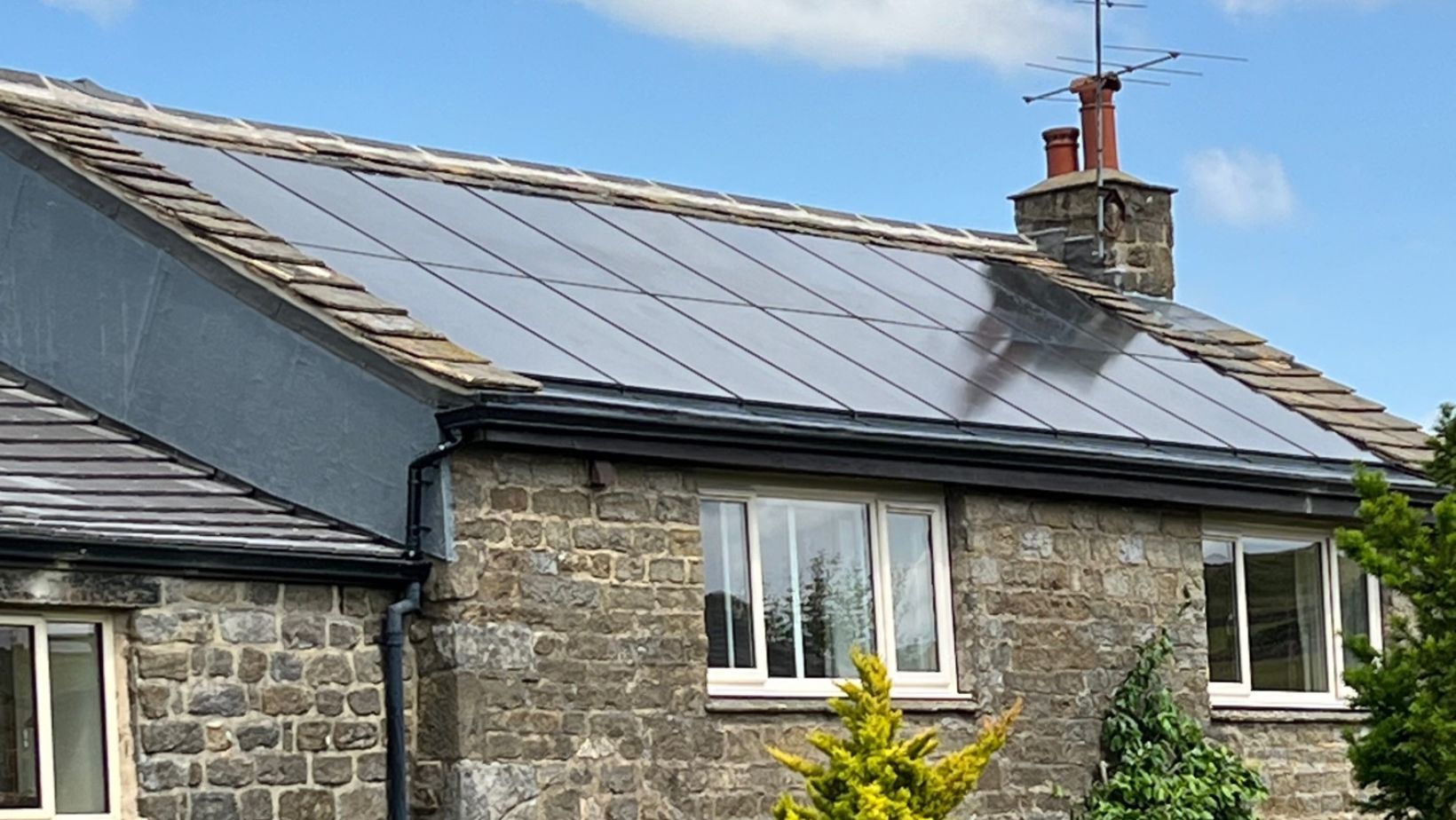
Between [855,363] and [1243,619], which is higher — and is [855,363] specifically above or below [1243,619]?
above

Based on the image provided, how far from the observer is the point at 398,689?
12.7m

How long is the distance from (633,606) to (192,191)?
3.55 meters

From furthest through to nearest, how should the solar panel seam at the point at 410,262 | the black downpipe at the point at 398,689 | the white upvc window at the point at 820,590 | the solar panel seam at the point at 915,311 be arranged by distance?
the solar panel seam at the point at 915,311 < the white upvc window at the point at 820,590 < the solar panel seam at the point at 410,262 < the black downpipe at the point at 398,689

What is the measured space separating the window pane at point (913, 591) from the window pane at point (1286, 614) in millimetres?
2689

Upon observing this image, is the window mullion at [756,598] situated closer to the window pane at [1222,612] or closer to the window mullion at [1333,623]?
the window pane at [1222,612]

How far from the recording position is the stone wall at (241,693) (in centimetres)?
1180

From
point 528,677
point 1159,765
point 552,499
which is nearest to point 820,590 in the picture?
point 552,499

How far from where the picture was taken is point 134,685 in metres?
11.8

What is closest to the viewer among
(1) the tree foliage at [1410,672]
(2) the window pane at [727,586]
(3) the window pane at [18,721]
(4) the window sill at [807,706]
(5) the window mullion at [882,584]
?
(3) the window pane at [18,721]

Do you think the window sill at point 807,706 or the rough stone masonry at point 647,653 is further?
the window sill at point 807,706

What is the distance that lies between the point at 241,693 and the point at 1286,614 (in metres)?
7.63

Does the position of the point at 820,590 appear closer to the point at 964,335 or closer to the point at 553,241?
the point at 553,241

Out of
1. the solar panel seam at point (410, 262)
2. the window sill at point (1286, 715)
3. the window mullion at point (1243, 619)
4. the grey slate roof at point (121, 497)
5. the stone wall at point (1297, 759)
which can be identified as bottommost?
the stone wall at point (1297, 759)

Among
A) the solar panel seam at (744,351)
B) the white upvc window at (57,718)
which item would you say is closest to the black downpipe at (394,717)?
the white upvc window at (57,718)
